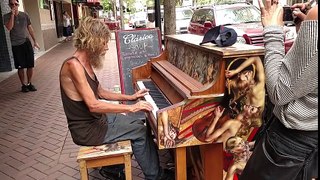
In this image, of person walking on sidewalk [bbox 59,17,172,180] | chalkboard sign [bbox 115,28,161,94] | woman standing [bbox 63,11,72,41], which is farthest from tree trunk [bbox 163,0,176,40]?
woman standing [bbox 63,11,72,41]

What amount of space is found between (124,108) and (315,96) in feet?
4.98

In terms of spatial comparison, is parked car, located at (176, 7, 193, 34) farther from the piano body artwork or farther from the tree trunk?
the piano body artwork

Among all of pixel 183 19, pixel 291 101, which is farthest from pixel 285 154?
pixel 183 19

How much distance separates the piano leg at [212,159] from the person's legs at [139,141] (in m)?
0.51

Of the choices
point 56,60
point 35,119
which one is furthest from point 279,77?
point 56,60

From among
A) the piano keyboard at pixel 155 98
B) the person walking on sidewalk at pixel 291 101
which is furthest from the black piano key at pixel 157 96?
the person walking on sidewalk at pixel 291 101

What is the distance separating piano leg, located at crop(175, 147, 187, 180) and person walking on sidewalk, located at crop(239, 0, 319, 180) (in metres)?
0.69

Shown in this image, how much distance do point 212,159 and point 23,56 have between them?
5.54 metres

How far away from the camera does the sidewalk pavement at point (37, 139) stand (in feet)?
11.3

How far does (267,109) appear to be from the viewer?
227 centimetres

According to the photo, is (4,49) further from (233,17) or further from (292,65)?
(292,65)

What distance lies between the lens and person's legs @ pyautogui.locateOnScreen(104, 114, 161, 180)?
106 inches

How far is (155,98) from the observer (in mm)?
2906

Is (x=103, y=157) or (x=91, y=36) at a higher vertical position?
(x=91, y=36)
